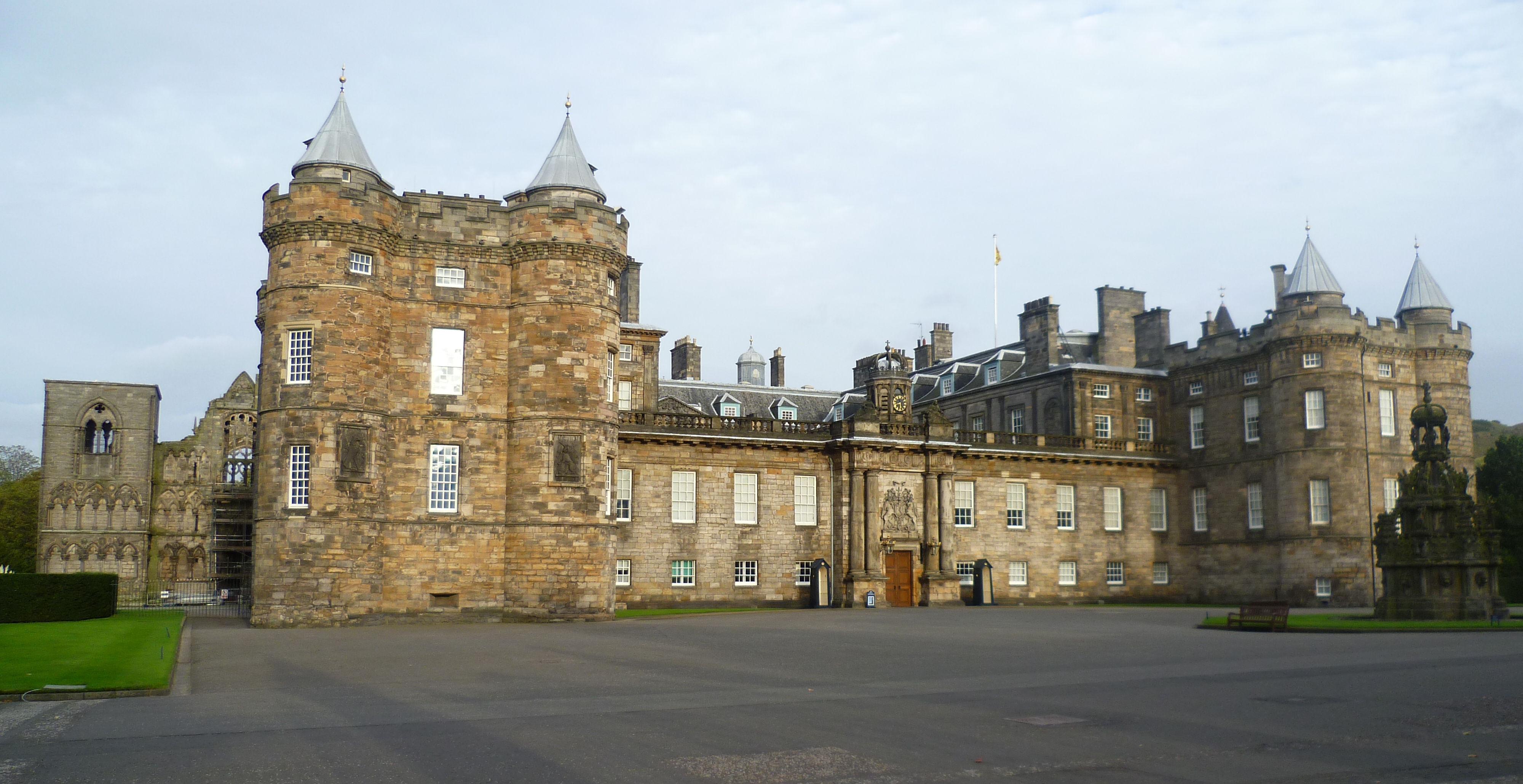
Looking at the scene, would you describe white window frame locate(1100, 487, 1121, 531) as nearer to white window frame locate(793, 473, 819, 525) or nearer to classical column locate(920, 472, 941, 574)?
classical column locate(920, 472, 941, 574)

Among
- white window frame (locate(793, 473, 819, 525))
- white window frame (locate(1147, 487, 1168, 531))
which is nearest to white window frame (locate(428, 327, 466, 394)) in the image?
white window frame (locate(793, 473, 819, 525))

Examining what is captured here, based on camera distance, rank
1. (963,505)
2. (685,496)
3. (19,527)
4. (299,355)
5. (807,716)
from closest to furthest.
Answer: (807,716)
(299,355)
(685,496)
(963,505)
(19,527)

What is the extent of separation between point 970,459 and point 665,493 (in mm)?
14536

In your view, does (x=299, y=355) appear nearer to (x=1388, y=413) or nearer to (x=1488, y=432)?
(x=1388, y=413)

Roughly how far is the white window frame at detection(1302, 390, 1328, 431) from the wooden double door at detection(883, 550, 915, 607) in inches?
694

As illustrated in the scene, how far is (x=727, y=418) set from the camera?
1825 inches

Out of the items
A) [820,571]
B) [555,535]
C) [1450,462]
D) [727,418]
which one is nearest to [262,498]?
[555,535]

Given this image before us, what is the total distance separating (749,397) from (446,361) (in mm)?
23600

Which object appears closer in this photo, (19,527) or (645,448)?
(645,448)

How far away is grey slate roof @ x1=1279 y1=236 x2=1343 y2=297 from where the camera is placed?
48.3m

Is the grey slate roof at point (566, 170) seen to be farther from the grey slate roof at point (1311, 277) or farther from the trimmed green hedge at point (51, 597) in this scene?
the grey slate roof at point (1311, 277)

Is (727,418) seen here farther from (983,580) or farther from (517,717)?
(517,717)

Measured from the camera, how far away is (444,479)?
3609 cm

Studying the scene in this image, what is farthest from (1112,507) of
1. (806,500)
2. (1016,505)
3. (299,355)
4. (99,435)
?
(99,435)
